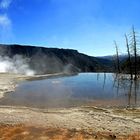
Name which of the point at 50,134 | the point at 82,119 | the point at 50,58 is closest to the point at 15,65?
the point at 50,58

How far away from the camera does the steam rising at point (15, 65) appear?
72719mm

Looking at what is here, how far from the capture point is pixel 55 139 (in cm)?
1124

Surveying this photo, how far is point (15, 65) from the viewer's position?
79312 mm

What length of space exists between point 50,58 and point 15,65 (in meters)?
16.6

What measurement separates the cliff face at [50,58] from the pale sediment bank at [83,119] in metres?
62.1

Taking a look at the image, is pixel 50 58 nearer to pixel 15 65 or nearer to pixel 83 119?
pixel 15 65

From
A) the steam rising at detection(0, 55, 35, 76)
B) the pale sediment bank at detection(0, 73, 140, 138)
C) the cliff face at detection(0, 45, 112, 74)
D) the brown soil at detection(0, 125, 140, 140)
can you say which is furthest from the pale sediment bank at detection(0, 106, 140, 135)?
the cliff face at detection(0, 45, 112, 74)

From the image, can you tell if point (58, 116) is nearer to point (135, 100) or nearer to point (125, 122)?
point (125, 122)

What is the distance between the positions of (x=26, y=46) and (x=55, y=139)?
87546 millimetres

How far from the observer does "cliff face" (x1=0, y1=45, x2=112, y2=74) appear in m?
85.2

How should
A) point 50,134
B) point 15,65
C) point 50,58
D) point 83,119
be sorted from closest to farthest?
point 50,134, point 83,119, point 15,65, point 50,58

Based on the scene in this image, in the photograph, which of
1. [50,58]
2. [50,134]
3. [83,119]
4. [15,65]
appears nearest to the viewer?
[50,134]

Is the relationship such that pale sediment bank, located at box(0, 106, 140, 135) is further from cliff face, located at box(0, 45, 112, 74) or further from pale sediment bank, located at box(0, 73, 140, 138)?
cliff face, located at box(0, 45, 112, 74)

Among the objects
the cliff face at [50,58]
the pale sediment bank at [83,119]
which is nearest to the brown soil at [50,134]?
the pale sediment bank at [83,119]
